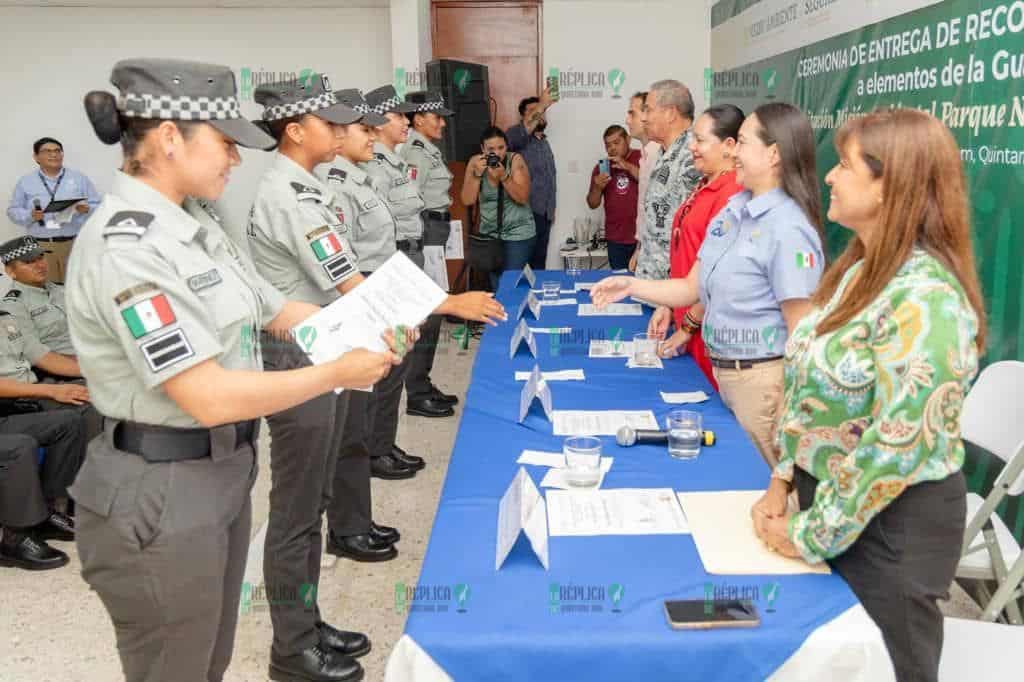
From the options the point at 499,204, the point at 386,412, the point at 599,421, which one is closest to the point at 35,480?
the point at 386,412

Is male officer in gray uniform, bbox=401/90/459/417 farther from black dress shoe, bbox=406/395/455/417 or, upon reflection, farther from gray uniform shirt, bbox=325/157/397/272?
gray uniform shirt, bbox=325/157/397/272

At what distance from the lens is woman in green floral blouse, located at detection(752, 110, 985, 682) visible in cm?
138

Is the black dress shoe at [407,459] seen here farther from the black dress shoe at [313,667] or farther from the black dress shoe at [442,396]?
the black dress shoe at [313,667]

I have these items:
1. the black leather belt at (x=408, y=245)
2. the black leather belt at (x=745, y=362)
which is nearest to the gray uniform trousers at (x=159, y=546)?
the black leather belt at (x=745, y=362)

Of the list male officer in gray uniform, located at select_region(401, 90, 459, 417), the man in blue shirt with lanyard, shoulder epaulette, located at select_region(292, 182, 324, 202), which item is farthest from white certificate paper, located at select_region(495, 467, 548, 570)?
the man in blue shirt with lanyard

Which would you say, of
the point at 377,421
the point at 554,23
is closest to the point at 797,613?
the point at 377,421

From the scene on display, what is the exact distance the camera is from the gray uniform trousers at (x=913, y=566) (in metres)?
1.45

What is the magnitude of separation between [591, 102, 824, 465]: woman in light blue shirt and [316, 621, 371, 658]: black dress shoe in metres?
1.28

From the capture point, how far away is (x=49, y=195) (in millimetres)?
6742

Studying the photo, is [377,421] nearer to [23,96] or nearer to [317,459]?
[317,459]

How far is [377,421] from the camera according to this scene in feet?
12.9

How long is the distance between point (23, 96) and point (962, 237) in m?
8.01

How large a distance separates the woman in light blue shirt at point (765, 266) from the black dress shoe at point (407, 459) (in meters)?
1.92

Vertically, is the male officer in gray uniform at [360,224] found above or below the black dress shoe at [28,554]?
above
